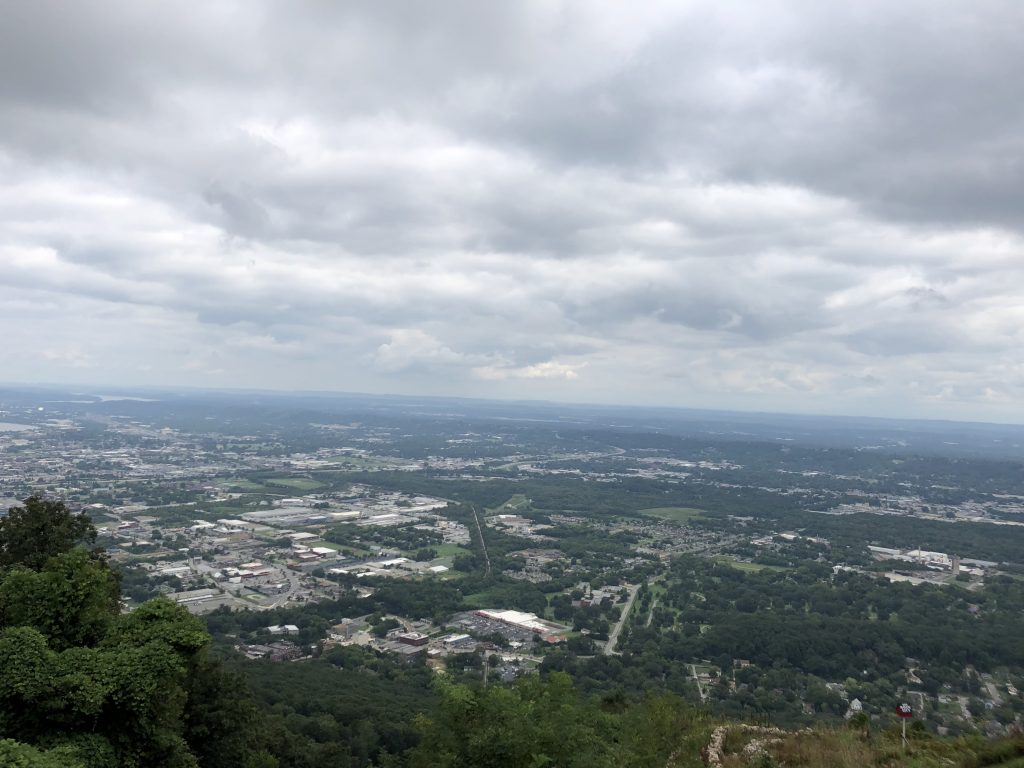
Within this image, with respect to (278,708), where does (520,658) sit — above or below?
below

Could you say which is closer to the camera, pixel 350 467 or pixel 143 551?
pixel 143 551

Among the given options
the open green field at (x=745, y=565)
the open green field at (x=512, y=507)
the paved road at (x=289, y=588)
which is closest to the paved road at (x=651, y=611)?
the open green field at (x=745, y=565)

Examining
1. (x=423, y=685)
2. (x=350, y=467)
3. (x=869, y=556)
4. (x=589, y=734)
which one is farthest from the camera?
(x=350, y=467)

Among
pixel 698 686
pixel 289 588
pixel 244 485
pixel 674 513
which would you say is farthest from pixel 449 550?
pixel 244 485

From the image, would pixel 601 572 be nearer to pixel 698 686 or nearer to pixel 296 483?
pixel 698 686

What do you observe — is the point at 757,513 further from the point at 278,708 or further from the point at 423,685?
the point at 278,708

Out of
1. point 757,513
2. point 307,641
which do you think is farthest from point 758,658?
point 757,513
